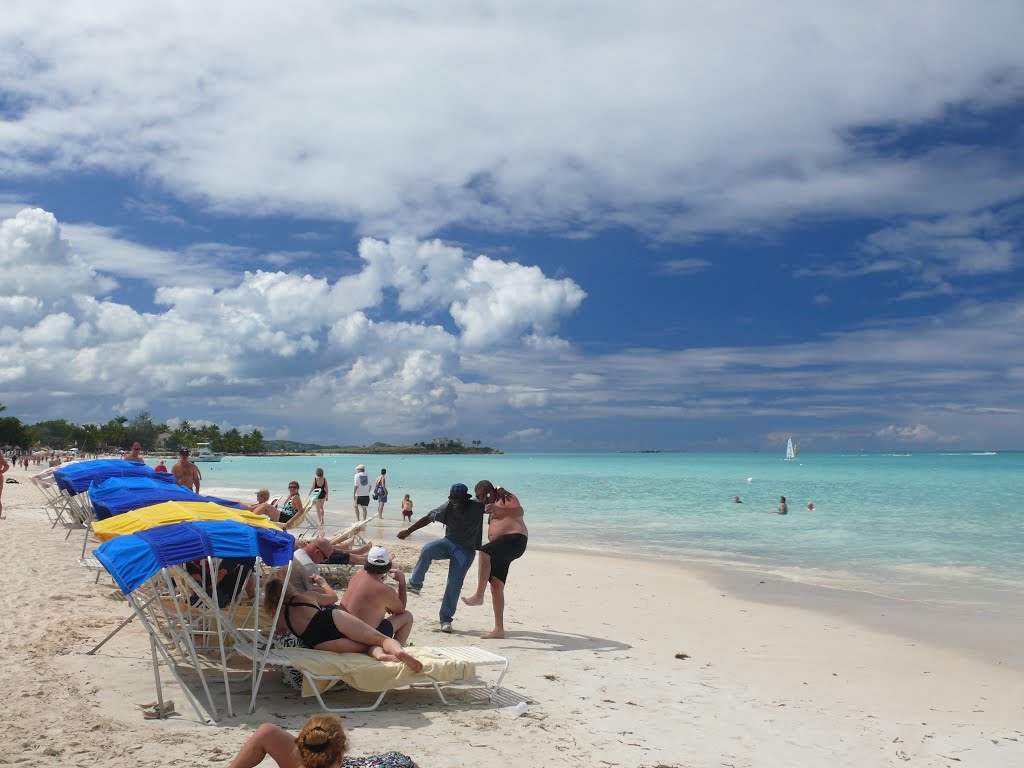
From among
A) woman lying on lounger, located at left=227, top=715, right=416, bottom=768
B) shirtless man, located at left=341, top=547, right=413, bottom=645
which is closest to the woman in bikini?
shirtless man, located at left=341, top=547, right=413, bottom=645

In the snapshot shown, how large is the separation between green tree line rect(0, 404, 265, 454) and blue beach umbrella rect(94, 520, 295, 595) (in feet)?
354

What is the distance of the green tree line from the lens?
100688 millimetres

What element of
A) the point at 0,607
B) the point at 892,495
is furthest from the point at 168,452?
the point at 0,607

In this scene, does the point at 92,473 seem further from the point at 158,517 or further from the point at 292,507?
the point at 158,517

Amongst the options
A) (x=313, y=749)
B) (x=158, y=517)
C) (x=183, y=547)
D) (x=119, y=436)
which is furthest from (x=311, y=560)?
(x=119, y=436)

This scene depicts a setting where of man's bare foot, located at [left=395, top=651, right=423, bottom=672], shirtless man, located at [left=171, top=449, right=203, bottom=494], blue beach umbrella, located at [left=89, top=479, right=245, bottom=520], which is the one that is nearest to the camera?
man's bare foot, located at [left=395, top=651, right=423, bottom=672]

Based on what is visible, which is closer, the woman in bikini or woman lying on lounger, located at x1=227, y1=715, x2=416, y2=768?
woman lying on lounger, located at x1=227, y1=715, x2=416, y2=768

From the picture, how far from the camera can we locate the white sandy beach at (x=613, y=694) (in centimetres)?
482

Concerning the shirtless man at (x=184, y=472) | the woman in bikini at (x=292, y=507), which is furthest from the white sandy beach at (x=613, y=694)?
the woman in bikini at (x=292, y=507)

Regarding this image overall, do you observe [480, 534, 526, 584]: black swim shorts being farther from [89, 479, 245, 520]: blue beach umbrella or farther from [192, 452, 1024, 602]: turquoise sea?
[192, 452, 1024, 602]: turquoise sea

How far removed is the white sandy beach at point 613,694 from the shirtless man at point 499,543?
413 mm

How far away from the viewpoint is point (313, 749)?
3090 millimetres

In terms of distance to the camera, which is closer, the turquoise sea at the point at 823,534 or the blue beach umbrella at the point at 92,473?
the blue beach umbrella at the point at 92,473

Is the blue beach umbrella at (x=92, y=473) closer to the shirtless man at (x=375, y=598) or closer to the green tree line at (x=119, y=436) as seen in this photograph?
the shirtless man at (x=375, y=598)
